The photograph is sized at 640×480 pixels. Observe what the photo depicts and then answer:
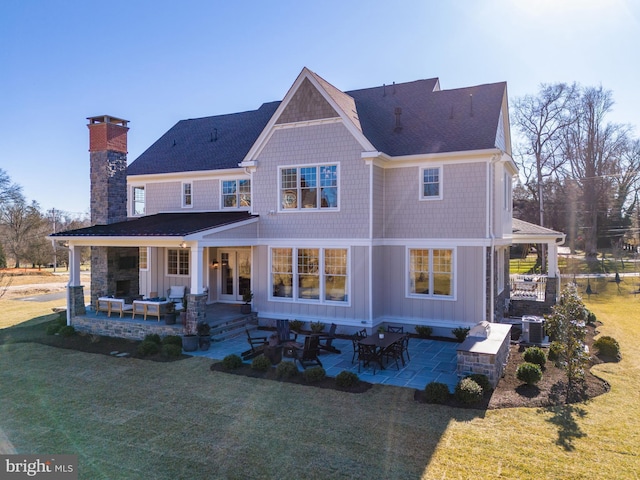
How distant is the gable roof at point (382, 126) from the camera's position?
52.0 ft

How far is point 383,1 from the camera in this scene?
12.9 m

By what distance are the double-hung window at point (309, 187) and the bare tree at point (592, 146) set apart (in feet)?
Answer: 118

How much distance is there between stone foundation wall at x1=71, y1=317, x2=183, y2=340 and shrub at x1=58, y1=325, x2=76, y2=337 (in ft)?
1.22

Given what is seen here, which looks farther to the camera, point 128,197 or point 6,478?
point 128,197

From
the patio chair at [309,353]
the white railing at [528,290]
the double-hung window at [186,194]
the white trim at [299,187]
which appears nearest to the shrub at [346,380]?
the patio chair at [309,353]

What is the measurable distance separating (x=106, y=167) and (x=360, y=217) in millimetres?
11698

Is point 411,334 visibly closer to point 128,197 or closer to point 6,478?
point 6,478

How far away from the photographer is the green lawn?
6746 millimetres

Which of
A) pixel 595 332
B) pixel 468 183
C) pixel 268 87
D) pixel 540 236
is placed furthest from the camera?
pixel 268 87

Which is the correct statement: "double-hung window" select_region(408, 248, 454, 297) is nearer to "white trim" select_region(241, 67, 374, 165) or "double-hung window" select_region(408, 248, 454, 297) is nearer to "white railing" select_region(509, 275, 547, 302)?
"white trim" select_region(241, 67, 374, 165)

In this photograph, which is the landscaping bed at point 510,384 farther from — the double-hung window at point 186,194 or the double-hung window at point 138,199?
the double-hung window at point 138,199

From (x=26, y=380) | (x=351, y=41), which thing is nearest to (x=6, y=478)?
(x=26, y=380)

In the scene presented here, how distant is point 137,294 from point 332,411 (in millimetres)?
14950

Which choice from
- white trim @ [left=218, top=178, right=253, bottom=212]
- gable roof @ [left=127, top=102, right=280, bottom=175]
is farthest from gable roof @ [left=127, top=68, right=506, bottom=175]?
white trim @ [left=218, top=178, right=253, bottom=212]
